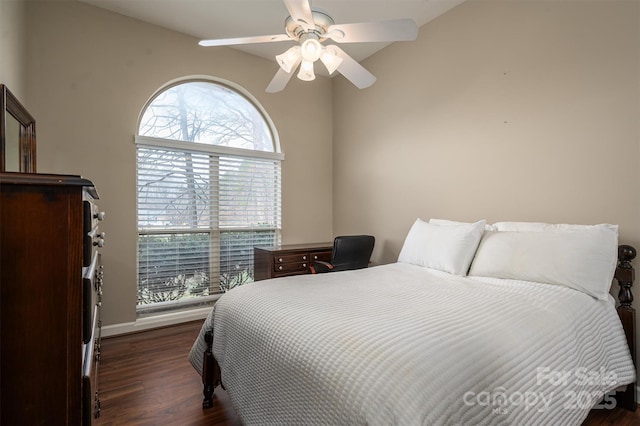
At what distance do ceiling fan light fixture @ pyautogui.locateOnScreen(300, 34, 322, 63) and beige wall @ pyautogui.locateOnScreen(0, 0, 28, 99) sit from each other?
5.70 ft

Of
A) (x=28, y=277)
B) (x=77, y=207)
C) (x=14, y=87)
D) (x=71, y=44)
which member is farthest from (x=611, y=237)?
(x=71, y=44)

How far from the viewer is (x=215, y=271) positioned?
11.6 ft

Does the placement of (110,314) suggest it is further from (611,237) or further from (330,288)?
(611,237)

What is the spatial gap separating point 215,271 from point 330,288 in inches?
84.1

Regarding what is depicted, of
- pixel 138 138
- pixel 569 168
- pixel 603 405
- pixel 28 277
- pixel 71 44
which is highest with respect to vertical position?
pixel 71 44

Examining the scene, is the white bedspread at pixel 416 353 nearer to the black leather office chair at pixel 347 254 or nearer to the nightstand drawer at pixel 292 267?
the black leather office chair at pixel 347 254

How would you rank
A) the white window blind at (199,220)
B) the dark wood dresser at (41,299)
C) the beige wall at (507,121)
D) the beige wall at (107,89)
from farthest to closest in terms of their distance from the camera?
the white window blind at (199,220) → the beige wall at (107,89) → the beige wall at (507,121) → the dark wood dresser at (41,299)

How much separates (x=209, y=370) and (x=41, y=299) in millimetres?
1127

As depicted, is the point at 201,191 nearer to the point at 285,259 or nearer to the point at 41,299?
the point at 285,259


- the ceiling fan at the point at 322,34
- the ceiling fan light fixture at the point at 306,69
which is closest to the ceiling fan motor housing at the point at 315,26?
the ceiling fan at the point at 322,34

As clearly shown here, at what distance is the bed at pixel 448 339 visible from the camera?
3.05ft

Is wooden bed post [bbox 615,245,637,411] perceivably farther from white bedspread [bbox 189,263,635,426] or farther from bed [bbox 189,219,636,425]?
white bedspread [bbox 189,263,635,426]

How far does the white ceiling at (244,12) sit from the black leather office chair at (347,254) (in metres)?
2.09

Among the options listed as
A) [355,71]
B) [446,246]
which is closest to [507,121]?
[446,246]
